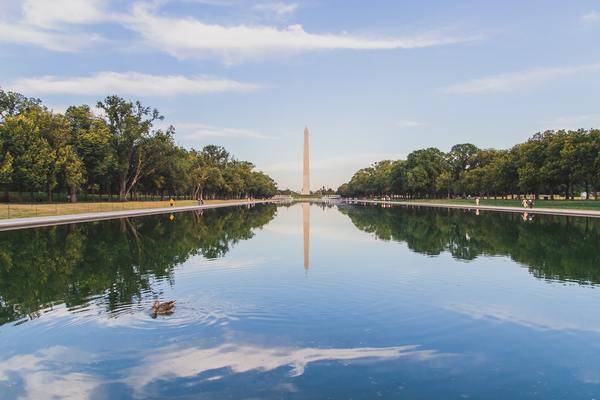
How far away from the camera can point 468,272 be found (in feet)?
46.8

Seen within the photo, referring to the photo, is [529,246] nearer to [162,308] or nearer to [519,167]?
[162,308]

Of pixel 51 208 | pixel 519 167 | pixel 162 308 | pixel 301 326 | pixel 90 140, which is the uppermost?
pixel 90 140

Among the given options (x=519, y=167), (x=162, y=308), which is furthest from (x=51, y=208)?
(x=519, y=167)

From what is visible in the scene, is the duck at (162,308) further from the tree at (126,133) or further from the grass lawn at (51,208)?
the tree at (126,133)

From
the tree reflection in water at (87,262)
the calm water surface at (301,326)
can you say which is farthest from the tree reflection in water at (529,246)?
the tree reflection in water at (87,262)

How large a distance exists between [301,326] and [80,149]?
193 feet

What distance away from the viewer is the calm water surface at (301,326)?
6.34 metres

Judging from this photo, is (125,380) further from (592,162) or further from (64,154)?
(592,162)

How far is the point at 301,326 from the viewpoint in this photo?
28.7 ft

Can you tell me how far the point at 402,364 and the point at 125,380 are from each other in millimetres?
3955

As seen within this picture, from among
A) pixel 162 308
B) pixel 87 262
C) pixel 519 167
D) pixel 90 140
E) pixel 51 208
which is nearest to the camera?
pixel 162 308

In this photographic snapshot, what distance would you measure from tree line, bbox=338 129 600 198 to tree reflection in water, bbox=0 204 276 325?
149ft

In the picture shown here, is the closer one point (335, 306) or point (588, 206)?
point (335, 306)

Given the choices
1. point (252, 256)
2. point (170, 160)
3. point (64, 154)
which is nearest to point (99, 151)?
point (64, 154)
